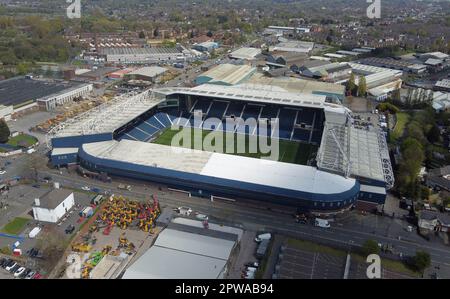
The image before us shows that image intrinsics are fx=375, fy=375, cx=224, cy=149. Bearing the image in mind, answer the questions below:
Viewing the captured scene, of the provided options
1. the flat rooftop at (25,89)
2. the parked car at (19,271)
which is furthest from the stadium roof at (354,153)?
the flat rooftop at (25,89)

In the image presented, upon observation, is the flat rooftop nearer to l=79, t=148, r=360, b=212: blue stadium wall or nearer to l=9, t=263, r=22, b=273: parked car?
l=79, t=148, r=360, b=212: blue stadium wall

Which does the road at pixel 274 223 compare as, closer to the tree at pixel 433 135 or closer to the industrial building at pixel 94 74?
the tree at pixel 433 135

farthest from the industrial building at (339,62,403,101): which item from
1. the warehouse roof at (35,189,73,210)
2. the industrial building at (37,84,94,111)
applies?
the warehouse roof at (35,189,73,210)

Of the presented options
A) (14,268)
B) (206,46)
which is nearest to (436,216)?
(14,268)

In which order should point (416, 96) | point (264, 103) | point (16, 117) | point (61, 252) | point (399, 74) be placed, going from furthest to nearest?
point (399, 74), point (416, 96), point (16, 117), point (264, 103), point (61, 252)

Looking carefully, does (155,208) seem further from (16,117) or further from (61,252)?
(16,117)
